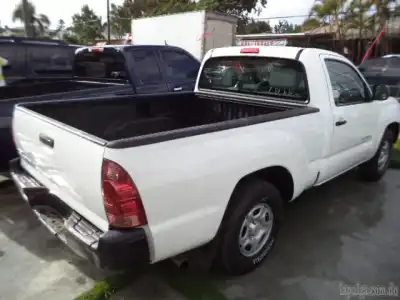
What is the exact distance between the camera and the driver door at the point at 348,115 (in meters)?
3.42

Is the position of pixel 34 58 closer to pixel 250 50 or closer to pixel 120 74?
pixel 120 74

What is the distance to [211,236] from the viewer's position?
2.32 metres

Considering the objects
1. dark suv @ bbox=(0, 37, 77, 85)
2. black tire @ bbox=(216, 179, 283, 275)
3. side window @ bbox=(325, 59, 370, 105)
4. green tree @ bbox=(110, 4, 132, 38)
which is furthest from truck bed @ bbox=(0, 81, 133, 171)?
green tree @ bbox=(110, 4, 132, 38)

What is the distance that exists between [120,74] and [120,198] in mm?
3661

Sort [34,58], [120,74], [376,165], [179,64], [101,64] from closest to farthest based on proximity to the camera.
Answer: [376,165] → [120,74] → [101,64] → [34,58] → [179,64]

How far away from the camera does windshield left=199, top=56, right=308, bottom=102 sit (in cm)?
332

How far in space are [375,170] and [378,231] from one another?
1.33 m

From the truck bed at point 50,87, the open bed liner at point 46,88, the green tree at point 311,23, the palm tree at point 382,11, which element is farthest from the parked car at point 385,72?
the green tree at point 311,23

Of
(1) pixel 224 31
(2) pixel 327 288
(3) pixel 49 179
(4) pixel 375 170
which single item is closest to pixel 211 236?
(2) pixel 327 288

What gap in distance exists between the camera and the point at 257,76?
367 cm

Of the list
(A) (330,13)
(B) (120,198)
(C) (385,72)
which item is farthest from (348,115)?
(A) (330,13)

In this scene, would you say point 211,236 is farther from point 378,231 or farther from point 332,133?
point 378,231

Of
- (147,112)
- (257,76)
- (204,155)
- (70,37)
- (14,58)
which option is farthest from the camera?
(70,37)

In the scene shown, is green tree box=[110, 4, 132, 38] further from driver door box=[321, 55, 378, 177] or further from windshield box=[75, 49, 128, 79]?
driver door box=[321, 55, 378, 177]
